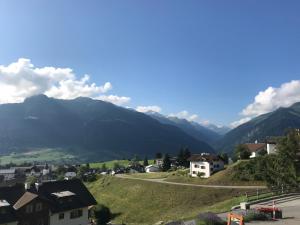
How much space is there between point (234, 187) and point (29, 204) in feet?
147

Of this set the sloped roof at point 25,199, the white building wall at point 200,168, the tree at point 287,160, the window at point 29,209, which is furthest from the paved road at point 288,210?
the white building wall at point 200,168

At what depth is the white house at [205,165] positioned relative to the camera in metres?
108

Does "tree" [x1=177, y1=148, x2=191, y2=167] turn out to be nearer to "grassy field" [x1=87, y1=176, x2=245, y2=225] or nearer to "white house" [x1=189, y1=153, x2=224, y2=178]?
"white house" [x1=189, y1=153, x2=224, y2=178]

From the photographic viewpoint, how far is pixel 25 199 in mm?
51406

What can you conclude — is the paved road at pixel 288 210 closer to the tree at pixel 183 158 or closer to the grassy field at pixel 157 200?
the grassy field at pixel 157 200

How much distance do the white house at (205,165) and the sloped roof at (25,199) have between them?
6336cm

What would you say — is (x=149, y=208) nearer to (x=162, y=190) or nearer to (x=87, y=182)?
(x=162, y=190)

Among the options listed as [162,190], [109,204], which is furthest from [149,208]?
[109,204]

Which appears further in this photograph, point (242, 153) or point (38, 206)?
point (242, 153)

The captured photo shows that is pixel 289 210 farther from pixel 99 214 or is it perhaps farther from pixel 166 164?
pixel 166 164

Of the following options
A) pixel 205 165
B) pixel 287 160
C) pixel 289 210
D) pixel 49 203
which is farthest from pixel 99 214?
pixel 205 165

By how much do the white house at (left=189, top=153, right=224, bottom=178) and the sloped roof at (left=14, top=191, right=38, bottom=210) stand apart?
208 ft

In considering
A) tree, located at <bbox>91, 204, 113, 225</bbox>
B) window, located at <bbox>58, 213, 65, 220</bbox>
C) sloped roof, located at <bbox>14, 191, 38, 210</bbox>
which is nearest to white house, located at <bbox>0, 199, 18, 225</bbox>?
sloped roof, located at <bbox>14, 191, 38, 210</bbox>

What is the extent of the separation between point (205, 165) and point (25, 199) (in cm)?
6726
